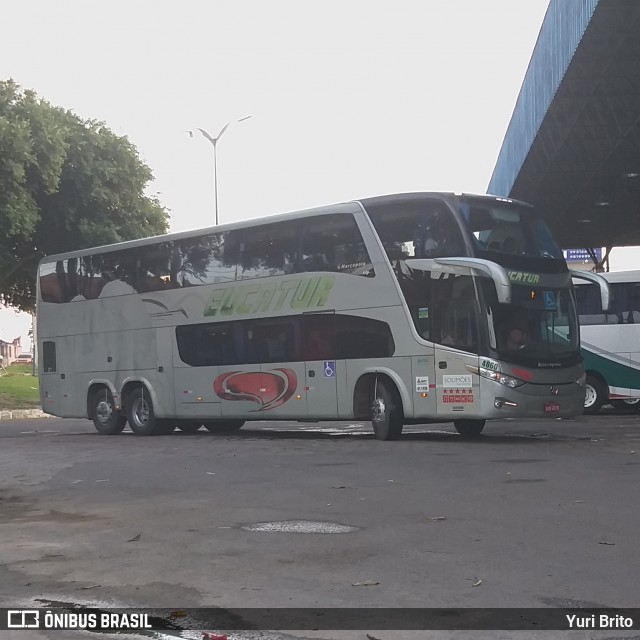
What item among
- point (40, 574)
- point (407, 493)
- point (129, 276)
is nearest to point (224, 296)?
point (129, 276)

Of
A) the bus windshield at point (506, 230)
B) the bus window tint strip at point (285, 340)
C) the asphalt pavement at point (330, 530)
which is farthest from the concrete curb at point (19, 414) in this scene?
the bus windshield at point (506, 230)

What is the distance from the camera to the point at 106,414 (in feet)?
81.0

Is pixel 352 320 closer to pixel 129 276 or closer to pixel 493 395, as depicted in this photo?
pixel 493 395

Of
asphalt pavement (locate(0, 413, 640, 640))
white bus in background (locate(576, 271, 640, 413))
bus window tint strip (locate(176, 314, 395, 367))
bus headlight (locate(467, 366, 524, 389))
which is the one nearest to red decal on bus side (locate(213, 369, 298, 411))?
bus window tint strip (locate(176, 314, 395, 367))

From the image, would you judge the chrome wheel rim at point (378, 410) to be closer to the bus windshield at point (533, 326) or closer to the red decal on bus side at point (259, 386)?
the red decal on bus side at point (259, 386)

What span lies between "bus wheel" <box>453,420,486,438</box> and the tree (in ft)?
62.0

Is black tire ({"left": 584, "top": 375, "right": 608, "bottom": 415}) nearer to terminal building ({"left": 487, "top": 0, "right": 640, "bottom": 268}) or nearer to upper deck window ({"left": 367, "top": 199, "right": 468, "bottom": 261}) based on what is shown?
terminal building ({"left": 487, "top": 0, "right": 640, "bottom": 268})

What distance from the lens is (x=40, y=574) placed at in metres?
6.89

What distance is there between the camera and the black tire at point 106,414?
2447cm

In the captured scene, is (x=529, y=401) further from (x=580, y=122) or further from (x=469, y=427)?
(x=580, y=122)

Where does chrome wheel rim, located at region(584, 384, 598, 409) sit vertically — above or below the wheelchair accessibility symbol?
below

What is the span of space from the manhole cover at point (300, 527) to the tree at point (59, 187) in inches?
1066

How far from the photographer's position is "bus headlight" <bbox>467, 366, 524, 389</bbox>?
57.9 ft

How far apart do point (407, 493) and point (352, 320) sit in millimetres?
8518
